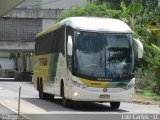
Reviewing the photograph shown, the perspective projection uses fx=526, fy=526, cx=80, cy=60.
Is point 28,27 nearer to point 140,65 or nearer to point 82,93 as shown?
point 140,65

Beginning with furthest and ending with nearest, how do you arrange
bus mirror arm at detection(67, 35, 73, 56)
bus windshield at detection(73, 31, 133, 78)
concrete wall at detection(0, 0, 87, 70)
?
concrete wall at detection(0, 0, 87, 70)
bus windshield at detection(73, 31, 133, 78)
bus mirror arm at detection(67, 35, 73, 56)

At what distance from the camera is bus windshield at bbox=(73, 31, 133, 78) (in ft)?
67.8

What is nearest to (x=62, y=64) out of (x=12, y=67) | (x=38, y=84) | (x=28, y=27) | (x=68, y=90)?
(x=68, y=90)

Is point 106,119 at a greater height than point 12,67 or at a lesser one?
greater

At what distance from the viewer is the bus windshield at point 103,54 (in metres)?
20.7

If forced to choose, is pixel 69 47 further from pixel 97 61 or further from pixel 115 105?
pixel 115 105

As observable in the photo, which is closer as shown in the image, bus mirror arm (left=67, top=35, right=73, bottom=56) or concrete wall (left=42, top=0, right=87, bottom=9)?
bus mirror arm (left=67, top=35, right=73, bottom=56)

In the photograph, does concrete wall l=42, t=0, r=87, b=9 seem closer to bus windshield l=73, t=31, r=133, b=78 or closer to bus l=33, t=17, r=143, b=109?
bus l=33, t=17, r=143, b=109

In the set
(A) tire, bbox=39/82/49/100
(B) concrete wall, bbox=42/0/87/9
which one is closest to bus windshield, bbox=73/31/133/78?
(A) tire, bbox=39/82/49/100

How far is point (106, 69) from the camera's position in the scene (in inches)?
819

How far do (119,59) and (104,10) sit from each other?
73.8 feet

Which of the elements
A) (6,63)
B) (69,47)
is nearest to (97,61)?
(69,47)

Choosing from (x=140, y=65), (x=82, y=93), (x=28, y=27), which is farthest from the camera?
(x=28, y=27)

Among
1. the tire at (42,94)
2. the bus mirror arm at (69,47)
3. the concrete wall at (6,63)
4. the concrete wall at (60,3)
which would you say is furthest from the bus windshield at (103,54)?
the concrete wall at (6,63)
